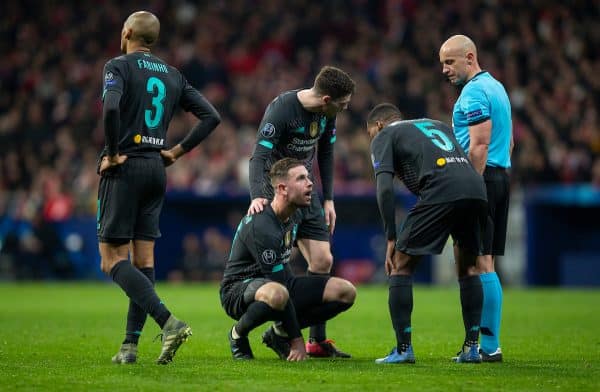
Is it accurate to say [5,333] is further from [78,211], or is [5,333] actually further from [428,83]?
[428,83]

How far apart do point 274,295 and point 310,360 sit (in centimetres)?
72

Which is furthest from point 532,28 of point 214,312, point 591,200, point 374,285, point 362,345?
point 362,345

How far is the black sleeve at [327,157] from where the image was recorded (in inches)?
347

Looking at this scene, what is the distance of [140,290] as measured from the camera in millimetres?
Answer: 7238

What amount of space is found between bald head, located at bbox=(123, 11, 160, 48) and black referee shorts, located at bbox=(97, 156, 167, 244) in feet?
2.94

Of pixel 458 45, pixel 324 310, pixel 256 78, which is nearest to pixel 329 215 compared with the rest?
pixel 324 310

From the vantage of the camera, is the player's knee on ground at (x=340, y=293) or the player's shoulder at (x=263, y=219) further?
the player's knee on ground at (x=340, y=293)

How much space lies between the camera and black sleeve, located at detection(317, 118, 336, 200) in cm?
880

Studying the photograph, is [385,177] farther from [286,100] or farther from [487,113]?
[286,100]

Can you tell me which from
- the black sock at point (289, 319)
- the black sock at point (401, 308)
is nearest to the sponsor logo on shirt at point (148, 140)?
the black sock at point (289, 319)

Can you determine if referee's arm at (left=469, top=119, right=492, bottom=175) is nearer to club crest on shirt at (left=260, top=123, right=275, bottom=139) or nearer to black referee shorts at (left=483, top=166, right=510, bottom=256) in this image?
black referee shorts at (left=483, top=166, right=510, bottom=256)

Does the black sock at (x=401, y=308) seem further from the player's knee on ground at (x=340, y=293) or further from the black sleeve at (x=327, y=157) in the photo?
the black sleeve at (x=327, y=157)

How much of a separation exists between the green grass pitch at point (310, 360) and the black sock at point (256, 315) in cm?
30

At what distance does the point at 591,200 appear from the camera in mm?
18828
